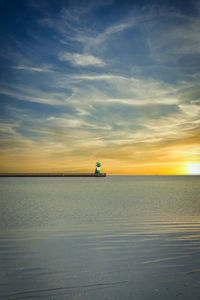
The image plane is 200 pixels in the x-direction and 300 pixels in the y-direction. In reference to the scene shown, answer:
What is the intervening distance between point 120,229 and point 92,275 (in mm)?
7054

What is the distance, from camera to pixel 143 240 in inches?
413

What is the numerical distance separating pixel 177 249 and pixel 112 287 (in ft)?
14.6

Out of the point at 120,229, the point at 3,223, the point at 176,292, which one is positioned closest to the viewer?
the point at 176,292

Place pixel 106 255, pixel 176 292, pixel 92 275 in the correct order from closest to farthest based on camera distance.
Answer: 1. pixel 176 292
2. pixel 92 275
3. pixel 106 255

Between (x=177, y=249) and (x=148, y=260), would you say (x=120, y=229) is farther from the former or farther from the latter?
(x=148, y=260)

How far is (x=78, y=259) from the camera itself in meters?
8.02

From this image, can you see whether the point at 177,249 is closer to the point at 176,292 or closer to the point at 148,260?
the point at 148,260

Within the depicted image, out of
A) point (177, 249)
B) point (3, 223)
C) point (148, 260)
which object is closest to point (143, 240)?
point (177, 249)

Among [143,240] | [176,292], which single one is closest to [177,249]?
[143,240]

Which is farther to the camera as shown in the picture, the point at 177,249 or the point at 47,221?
the point at 47,221

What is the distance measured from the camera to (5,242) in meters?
10.3

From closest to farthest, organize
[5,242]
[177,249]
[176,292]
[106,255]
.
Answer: [176,292] → [106,255] → [177,249] → [5,242]

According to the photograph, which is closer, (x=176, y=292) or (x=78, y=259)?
(x=176, y=292)

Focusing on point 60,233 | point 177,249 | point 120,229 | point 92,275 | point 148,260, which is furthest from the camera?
point 120,229
